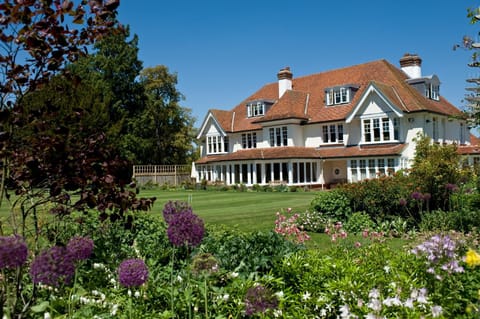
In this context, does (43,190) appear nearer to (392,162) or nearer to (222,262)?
(222,262)

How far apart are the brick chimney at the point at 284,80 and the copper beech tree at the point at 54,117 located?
125 ft

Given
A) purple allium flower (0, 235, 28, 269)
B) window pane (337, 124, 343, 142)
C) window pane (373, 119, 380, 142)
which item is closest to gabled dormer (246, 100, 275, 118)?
window pane (337, 124, 343, 142)

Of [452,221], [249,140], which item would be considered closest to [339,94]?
[249,140]

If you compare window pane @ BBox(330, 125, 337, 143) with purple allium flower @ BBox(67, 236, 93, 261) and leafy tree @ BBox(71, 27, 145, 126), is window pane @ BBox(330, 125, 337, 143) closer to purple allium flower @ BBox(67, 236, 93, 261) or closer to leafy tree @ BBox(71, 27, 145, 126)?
leafy tree @ BBox(71, 27, 145, 126)

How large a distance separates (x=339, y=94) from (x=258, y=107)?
8.29 meters

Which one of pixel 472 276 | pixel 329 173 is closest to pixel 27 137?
pixel 472 276

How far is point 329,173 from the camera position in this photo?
37.1 metres

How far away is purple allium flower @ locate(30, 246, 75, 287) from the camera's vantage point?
2.80 m

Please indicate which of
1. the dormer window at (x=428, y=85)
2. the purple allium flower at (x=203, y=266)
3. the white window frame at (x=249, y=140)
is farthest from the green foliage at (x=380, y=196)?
the white window frame at (x=249, y=140)

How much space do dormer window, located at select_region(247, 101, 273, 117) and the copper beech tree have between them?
3679cm

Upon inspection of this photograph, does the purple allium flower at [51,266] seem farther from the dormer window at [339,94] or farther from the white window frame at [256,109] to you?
the white window frame at [256,109]

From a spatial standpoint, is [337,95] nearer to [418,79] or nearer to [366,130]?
[366,130]

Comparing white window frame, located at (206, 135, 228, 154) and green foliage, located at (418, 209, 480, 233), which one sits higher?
white window frame, located at (206, 135, 228, 154)

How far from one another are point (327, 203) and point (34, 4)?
38.4 feet
